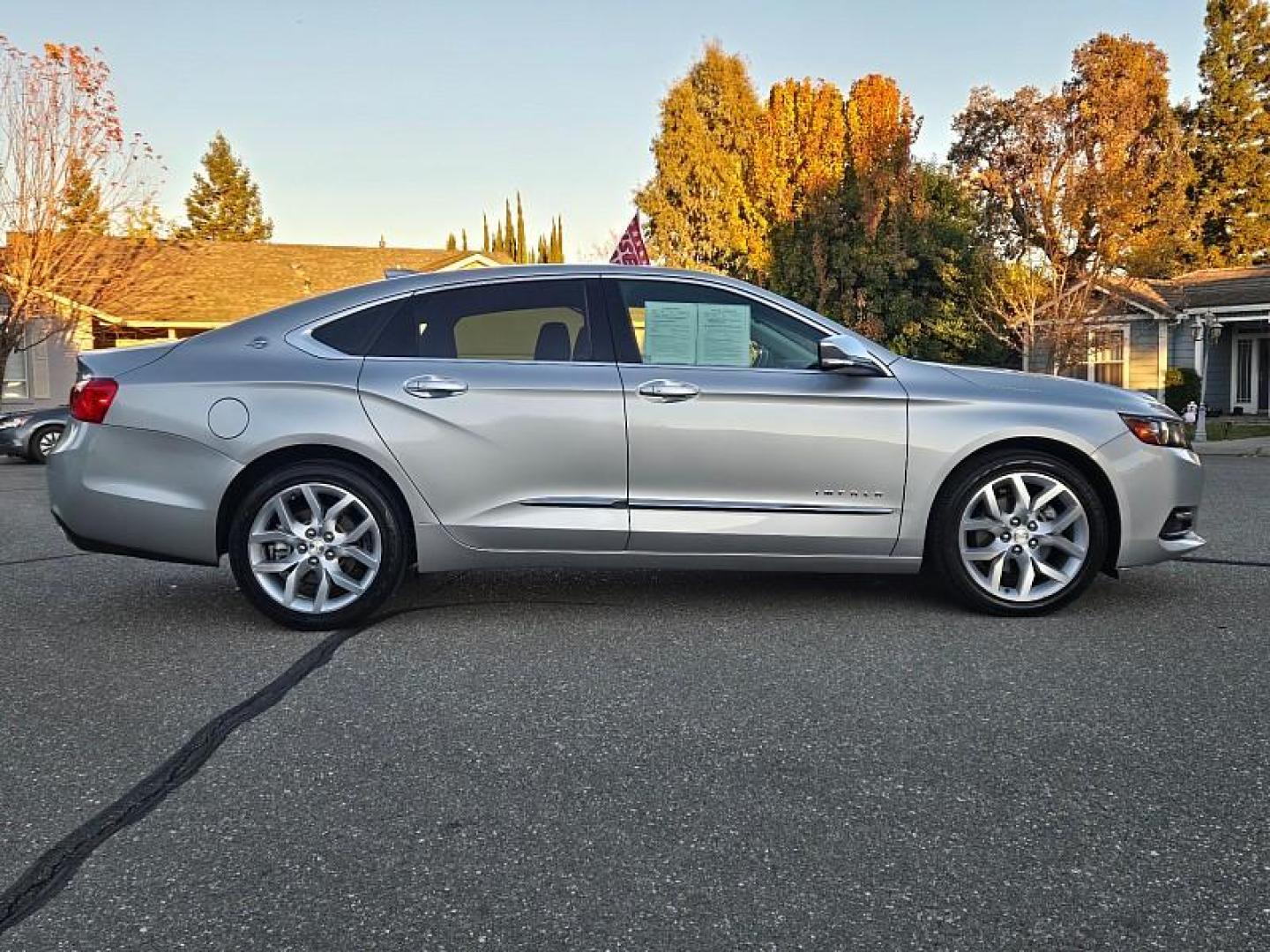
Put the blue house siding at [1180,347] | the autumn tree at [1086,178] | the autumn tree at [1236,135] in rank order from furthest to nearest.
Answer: the autumn tree at [1236,135] < the blue house siding at [1180,347] < the autumn tree at [1086,178]

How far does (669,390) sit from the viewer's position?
479cm

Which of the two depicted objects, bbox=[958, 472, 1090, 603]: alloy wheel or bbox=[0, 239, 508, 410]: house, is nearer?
bbox=[958, 472, 1090, 603]: alloy wheel

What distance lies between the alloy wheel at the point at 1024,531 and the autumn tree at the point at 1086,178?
669 inches

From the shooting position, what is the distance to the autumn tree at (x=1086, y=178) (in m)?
19.8

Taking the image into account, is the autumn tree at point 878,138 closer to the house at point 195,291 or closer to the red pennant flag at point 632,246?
the house at point 195,291

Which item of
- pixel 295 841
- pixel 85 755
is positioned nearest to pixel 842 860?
pixel 295 841

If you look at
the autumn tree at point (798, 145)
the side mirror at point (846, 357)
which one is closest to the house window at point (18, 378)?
the autumn tree at point (798, 145)

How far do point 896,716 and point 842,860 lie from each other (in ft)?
3.58

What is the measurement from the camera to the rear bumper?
15.4 ft

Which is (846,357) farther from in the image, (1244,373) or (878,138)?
(1244,373)

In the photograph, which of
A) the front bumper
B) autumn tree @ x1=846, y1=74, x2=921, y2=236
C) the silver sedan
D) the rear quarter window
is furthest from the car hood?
autumn tree @ x1=846, y1=74, x2=921, y2=236

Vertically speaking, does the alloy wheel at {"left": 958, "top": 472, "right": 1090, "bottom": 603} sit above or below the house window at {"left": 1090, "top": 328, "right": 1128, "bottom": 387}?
below

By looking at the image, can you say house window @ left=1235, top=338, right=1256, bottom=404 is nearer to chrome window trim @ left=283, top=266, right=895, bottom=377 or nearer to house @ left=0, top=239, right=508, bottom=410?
house @ left=0, top=239, right=508, bottom=410

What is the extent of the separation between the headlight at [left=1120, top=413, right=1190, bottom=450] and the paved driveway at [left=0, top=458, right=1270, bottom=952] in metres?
0.82
